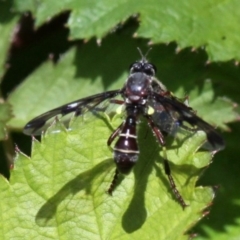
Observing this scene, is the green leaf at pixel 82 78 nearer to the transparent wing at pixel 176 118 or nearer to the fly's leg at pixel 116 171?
the transparent wing at pixel 176 118

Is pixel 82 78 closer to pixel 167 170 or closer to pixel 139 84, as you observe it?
pixel 139 84

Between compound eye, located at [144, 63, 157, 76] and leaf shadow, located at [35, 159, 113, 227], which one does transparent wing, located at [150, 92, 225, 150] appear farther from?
leaf shadow, located at [35, 159, 113, 227]

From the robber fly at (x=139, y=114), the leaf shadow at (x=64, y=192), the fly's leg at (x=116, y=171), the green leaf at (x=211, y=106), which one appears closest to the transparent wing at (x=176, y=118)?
the robber fly at (x=139, y=114)

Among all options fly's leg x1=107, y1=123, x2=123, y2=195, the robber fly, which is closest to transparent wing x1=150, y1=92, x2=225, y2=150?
the robber fly

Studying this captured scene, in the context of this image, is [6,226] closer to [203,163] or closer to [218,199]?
[203,163]

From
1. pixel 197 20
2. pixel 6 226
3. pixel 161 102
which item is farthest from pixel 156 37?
pixel 6 226
